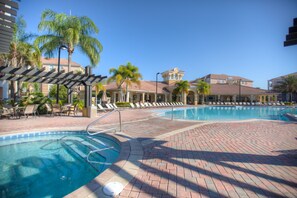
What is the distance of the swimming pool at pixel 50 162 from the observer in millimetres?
3793

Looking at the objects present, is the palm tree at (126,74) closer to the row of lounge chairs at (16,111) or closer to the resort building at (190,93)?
the resort building at (190,93)

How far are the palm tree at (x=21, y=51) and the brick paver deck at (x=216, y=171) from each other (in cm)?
1718

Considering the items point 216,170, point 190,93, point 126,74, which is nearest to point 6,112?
point 216,170

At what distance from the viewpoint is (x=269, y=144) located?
5.75 metres

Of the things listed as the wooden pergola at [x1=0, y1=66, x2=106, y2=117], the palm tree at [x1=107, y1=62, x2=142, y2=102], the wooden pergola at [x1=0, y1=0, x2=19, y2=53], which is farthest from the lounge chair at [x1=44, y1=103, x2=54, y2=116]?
the palm tree at [x1=107, y1=62, x2=142, y2=102]

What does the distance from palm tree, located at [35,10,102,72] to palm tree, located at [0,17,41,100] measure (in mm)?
1245

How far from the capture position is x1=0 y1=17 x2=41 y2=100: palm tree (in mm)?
16844

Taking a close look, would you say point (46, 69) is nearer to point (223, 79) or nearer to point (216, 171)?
point (216, 171)

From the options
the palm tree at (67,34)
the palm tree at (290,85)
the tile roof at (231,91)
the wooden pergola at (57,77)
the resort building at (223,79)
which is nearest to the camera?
the wooden pergola at (57,77)

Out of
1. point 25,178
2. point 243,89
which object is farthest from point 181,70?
point 25,178

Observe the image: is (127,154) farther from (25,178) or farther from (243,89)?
(243,89)

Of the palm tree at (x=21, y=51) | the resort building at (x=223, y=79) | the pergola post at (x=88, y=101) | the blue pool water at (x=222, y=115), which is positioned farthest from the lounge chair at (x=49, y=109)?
the resort building at (x=223, y=79)

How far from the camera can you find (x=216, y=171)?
362 centimetres

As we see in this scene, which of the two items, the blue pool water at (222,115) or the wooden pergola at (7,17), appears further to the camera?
the blue pool water at (222,115)
